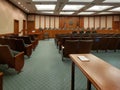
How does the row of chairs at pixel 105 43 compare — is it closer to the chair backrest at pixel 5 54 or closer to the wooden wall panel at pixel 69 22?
the chair backrest at pixel 5 54

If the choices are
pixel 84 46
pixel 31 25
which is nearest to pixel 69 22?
pixel 31 25

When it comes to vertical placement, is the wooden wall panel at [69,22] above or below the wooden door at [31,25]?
above

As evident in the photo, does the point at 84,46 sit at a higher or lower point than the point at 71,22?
lower

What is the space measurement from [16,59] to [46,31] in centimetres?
1572

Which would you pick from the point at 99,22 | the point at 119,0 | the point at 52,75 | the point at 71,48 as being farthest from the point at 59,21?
the point at 52,75

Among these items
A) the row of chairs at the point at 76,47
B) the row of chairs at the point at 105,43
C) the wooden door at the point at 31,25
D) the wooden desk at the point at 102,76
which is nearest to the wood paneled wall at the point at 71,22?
the wooden door at the point at 31,25

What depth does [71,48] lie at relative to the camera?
6418mm

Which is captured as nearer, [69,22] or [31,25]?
[31,25]

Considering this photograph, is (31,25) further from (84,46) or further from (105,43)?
(84,46)

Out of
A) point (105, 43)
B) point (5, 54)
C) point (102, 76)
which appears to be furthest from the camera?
point (105, 43)

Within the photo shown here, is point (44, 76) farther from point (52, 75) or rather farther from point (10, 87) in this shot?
point (10, 87)

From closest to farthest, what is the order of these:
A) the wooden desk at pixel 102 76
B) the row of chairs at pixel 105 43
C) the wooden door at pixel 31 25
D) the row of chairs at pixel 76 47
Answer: the wooden desk at pixel 102 76 → the row of chairs at pixel 76 47 → the row of chairs at pixel 105 43 → the wooden door at pixel 31 25

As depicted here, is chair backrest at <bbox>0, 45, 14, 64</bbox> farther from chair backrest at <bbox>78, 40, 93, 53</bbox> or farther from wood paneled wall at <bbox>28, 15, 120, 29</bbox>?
wood paneled wall at <bbox>28, 15, 120, 29</bbox>

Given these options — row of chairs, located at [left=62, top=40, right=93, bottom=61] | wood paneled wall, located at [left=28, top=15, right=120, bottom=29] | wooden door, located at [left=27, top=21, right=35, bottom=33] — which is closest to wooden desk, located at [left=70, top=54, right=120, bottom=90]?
row of chairs, located at [left=62, top=40, right=93, bottom=61]
